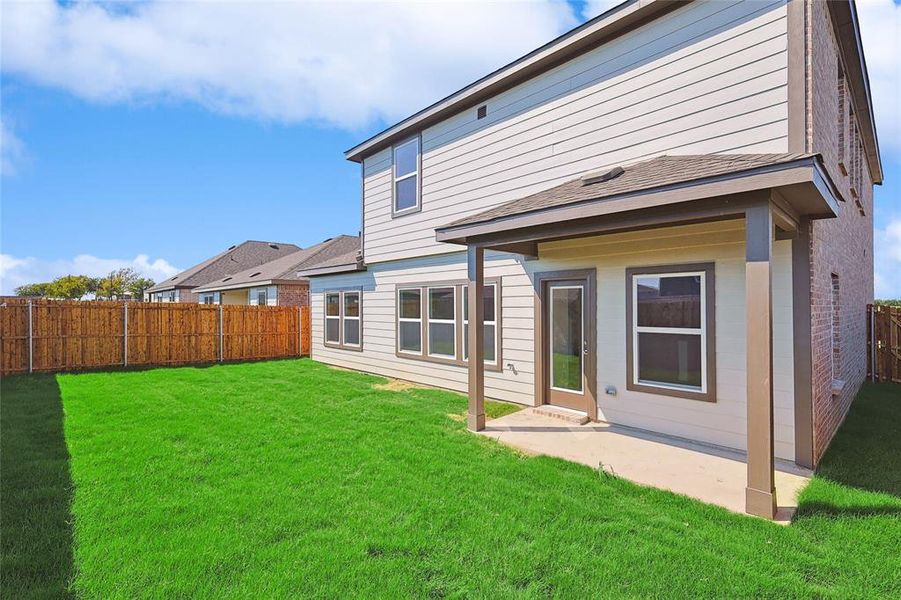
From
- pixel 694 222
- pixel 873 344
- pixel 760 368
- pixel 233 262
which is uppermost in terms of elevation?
pixel 233 262

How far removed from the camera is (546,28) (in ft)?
25.0

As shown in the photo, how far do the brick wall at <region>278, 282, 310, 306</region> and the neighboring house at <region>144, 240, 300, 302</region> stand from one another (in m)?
11.0

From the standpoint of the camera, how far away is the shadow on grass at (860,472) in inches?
140

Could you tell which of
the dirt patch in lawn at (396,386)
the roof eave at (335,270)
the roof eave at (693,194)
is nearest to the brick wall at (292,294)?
the roof eave at (335,270)

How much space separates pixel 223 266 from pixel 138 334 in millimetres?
16430

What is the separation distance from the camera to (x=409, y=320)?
9.76m

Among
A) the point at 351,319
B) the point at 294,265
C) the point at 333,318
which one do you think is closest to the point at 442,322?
the point at 351,319

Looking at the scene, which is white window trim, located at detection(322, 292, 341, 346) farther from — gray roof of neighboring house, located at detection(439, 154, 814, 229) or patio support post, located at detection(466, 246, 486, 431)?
gray roof of neighboring house, located at detection(439, 154, 814, 229)

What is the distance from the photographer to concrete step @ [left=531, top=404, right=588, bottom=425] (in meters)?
6.23

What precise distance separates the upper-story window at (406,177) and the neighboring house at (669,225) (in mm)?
490

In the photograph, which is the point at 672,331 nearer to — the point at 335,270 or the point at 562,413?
the point at 562,413

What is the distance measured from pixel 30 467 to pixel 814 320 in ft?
27.6

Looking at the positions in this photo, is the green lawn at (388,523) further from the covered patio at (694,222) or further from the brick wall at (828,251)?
the brick wall at (828,251)

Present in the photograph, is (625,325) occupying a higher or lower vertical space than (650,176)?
lower
